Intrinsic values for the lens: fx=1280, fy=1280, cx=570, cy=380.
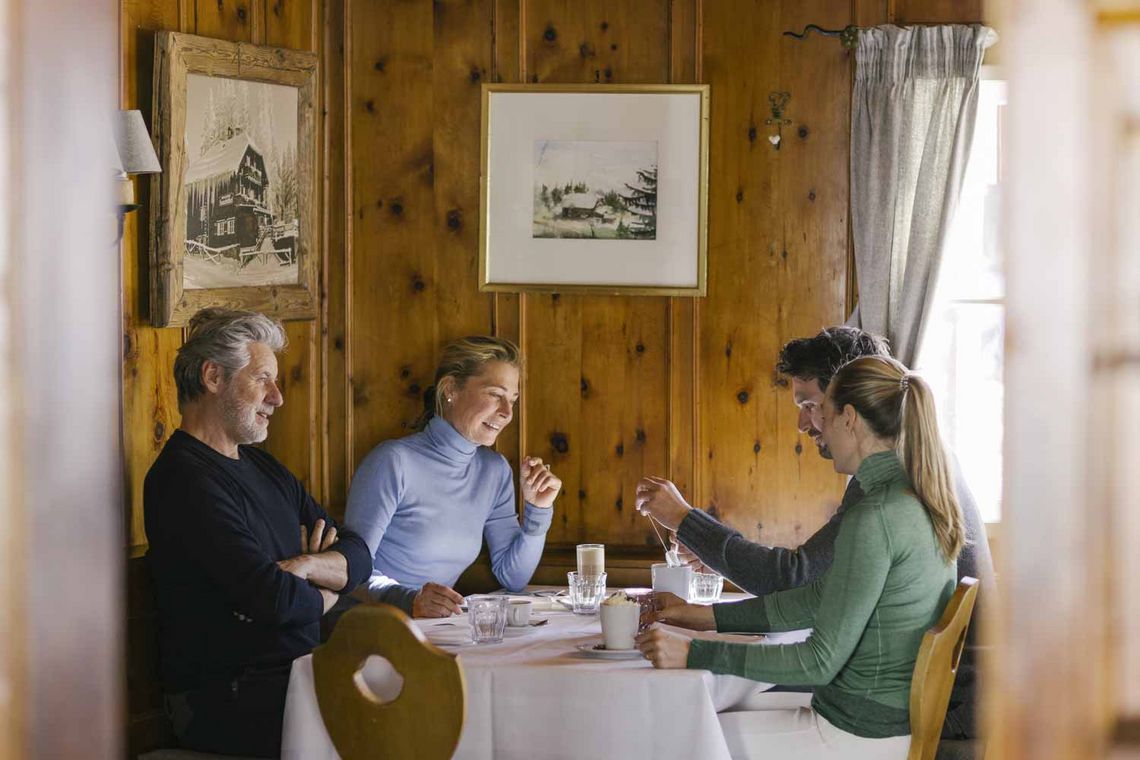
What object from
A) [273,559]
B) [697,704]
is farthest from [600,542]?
[697,704]

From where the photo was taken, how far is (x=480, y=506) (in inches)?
146

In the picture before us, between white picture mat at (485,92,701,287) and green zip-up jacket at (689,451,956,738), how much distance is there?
152cm

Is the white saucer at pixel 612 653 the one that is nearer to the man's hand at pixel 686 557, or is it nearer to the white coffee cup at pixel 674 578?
the white coffee cup at pixel 674 578

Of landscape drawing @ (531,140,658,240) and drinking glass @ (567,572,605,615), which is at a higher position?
landscape drawing @ (531,140,658,240)

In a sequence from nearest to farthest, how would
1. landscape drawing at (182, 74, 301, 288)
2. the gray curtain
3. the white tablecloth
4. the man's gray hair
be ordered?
the white tablecloth
the man's gray hair
landscape drawing at (182, 74, 301, 288)
the gray curtain

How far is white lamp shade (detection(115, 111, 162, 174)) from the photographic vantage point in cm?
304

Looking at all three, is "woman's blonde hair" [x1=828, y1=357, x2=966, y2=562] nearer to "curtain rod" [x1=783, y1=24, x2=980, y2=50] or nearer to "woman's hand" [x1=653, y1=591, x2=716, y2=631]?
"woman's hand" [x1=653, y1=591, x2=716, y2=631]

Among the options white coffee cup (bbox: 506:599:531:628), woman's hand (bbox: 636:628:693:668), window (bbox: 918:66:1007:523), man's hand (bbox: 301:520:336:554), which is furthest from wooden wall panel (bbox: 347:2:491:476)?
woman's hand (bbox: 636:628:693:668)

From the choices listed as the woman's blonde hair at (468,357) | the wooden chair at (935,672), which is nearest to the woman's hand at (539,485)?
the woman's blonde hair at (468,357)

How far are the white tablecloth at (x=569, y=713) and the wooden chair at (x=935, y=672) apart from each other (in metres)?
0.37

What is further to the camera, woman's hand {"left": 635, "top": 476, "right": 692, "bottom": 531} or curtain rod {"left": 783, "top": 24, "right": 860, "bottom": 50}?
curtain rod {"left": 783, "top": 24, "right": 860, "bottom": 50}

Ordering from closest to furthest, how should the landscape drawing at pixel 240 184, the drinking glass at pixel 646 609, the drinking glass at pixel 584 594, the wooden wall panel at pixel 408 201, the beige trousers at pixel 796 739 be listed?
the beige trousers at pixel 796 739 < the drinking glass at pixel 646 609 < the drinking glass at pixel 584 594 < the landscape drawing at pixel 240 184 < the wooden wall panel at pixel 408 201

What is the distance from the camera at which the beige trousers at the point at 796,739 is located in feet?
8.00

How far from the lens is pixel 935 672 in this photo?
2.37m
